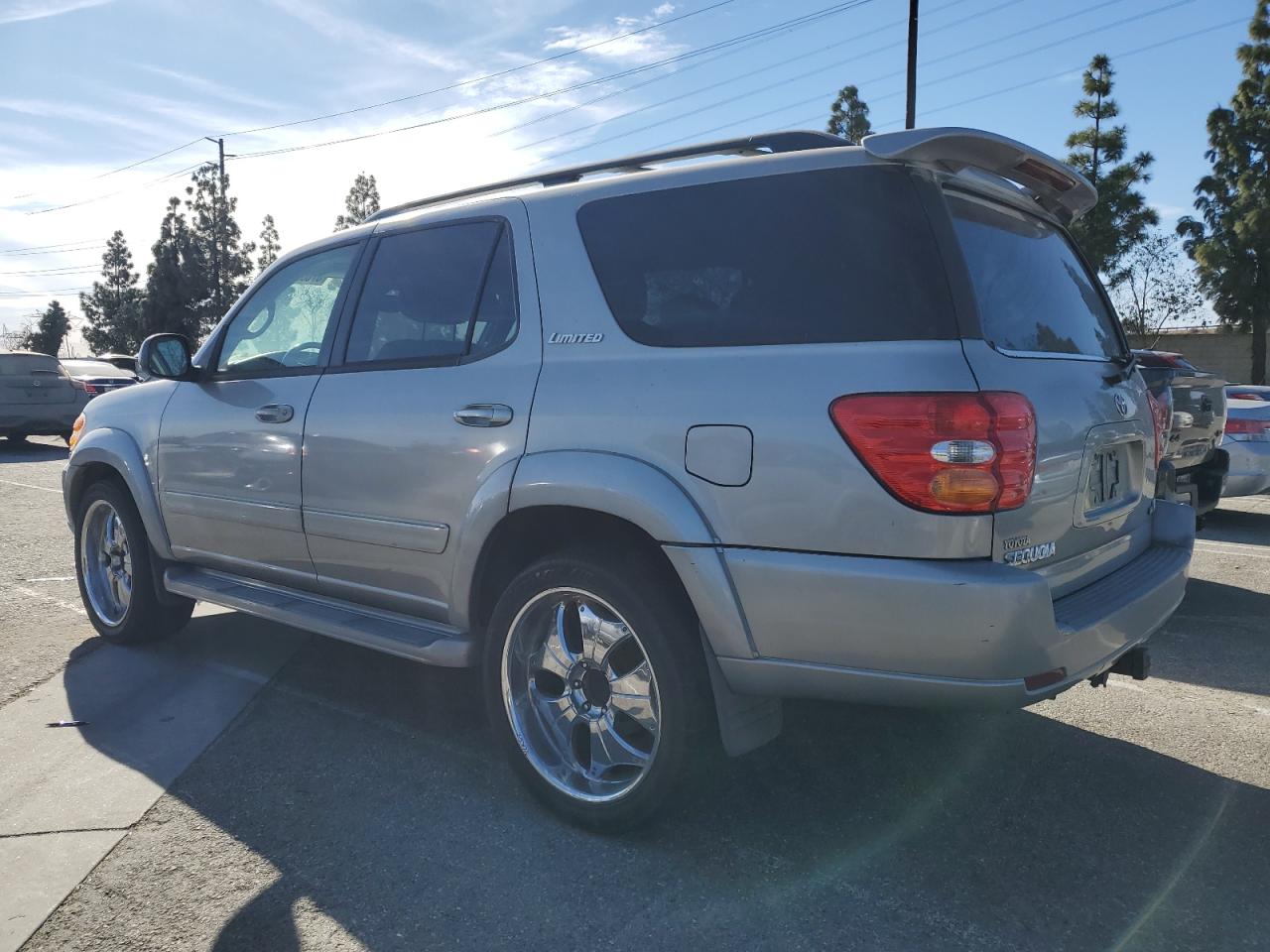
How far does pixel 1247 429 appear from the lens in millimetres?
8594

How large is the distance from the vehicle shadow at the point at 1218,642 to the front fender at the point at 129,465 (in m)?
4.60

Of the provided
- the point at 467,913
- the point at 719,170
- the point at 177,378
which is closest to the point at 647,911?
the point at 467,913

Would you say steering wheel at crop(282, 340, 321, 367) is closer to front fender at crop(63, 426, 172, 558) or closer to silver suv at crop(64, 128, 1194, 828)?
silver suv at crop(64, 128, 1194, 828)

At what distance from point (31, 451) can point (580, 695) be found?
17133 mm

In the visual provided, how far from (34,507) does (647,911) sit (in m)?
9.43

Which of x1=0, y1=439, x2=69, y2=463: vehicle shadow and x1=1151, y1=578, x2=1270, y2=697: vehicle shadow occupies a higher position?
x1=1151, y1=578, x2=1270, y2=697: vehicle shadow

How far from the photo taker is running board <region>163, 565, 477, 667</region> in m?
3.50

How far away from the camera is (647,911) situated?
273 cm

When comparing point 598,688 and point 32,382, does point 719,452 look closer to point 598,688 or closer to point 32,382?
point 598,688

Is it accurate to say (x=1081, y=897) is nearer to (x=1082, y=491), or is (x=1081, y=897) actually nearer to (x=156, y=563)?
(x=1082, y=491)

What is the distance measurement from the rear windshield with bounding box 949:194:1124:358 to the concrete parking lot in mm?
1452

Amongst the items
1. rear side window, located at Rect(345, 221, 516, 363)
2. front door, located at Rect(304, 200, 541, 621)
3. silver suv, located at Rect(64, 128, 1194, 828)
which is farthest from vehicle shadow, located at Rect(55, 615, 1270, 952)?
rear side window, located at Rect(345, 221, 516, 363)

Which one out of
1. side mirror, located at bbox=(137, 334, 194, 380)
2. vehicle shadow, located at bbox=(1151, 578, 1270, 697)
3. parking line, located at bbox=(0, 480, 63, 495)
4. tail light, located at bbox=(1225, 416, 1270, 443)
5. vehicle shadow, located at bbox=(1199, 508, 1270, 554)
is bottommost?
parking line, located at bbox=(0, 480, 63, 495)

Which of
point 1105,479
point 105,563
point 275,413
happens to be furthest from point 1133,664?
point 105,563
